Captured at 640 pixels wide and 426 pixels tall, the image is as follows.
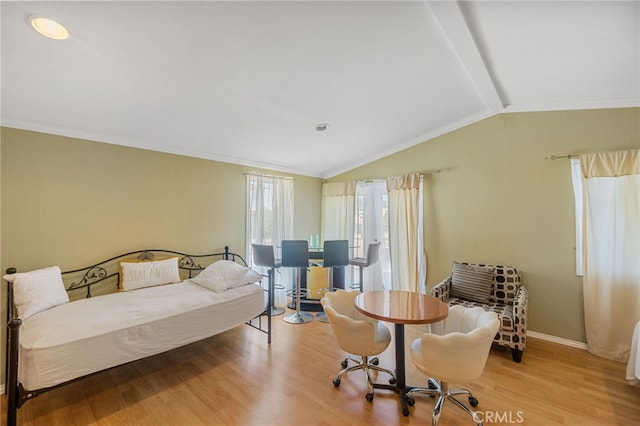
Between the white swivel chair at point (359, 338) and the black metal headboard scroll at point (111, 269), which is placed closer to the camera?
the white swivel chair at point (359, 338)

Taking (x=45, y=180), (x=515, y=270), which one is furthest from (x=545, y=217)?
(x=45, y=180)

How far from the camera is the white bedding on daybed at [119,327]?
1787 mm

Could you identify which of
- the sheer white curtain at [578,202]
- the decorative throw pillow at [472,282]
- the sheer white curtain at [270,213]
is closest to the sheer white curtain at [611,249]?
the sheer white curtain at [578,202]

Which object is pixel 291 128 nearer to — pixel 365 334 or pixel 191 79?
pixel 191 79

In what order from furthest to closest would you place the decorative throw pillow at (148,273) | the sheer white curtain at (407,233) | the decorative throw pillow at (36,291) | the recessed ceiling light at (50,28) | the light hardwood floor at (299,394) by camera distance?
the sheer white curtain at (407,233), the decorative throw pillow at (148,273), the decorative throw pillow at (36,291), the light hardwood floor at (299,394), the recessed ceiling light at (50,28)

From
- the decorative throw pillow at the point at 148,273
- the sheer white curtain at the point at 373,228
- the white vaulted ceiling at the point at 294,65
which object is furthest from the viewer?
the sheer white curtain at the point at 373,228

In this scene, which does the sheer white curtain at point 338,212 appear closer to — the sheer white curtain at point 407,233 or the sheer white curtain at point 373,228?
the sheer white curtain at point 373,228

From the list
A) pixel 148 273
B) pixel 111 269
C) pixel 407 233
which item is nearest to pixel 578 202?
pixel 407 233

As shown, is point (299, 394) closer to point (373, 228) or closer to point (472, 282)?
point (472, 282)

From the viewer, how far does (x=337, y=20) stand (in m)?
1.85

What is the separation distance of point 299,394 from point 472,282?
8.27ft

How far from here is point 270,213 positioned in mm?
4660

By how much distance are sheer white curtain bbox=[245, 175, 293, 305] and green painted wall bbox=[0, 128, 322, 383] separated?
246mm

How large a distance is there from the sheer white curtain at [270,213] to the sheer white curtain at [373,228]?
1341 mm
